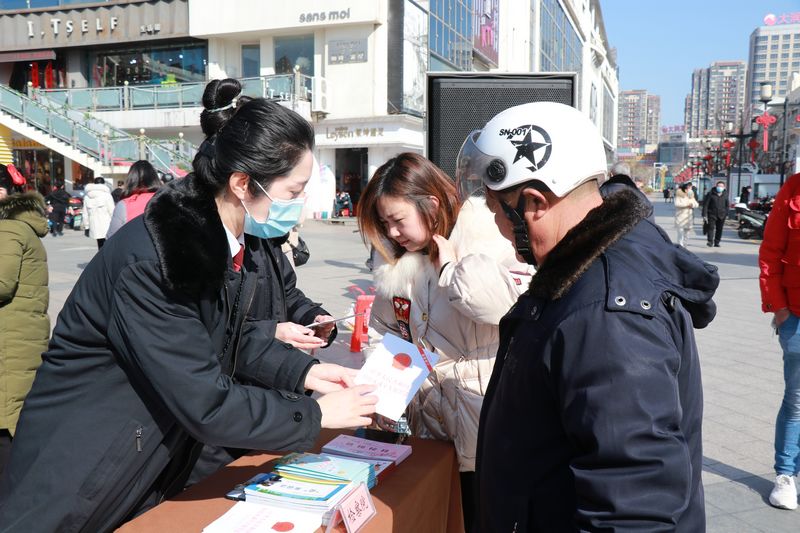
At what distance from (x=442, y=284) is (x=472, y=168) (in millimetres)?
867

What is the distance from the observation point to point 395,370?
2166 millimetres

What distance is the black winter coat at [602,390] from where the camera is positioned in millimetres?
1126

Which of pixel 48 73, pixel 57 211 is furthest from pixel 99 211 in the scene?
pixel 48 73

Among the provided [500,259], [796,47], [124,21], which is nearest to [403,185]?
[500,259]

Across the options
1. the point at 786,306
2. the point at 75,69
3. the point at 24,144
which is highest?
the point at 75,69

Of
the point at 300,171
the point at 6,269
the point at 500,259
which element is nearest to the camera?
the point at 300,171

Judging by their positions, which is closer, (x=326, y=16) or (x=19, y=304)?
(x=19, y=304)

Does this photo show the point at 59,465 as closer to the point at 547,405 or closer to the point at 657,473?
the point at 547,405

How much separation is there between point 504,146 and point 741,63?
202 m

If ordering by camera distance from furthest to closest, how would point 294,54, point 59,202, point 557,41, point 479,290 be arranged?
point 557,41 < point 294,54 < point 59,202 < point 479,290

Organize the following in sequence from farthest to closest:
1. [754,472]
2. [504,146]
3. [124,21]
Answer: [124,21]
[754,472]
[504,146]

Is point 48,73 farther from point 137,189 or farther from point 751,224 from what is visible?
point 751,224

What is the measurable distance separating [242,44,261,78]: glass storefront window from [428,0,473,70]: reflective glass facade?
7.57m

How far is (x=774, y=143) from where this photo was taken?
67875 mm
